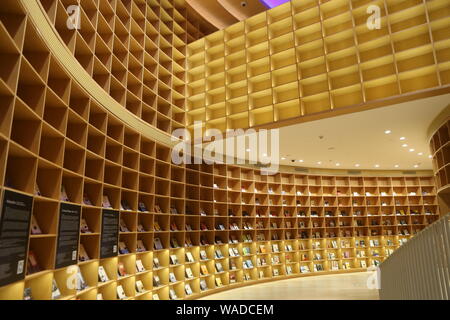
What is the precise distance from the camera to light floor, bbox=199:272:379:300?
688 centimetres

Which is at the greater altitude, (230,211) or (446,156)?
(446,156)

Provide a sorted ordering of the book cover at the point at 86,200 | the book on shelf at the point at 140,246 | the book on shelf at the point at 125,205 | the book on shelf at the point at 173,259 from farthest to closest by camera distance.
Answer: the book on shelf at the point at 173,259, the book on shelf at the point at 140,246, the book on shelf at the point at 125,205, the book cover at the point at 86,200

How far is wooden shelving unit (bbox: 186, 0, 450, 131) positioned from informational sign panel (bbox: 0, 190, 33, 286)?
4.63m

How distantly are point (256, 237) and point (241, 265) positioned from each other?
3.41ft

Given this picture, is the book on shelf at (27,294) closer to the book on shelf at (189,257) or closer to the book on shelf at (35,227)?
the book on shelf at (35,227)

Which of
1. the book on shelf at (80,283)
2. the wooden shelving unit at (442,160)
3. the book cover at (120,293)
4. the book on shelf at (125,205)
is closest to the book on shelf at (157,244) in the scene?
the book on shelf at (125,205)

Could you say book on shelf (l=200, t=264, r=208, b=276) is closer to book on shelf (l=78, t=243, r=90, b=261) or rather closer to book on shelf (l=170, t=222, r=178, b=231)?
book on shelf (l=170, t=222, r=178, b=231)

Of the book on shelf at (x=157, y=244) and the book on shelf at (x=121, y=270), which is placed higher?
the book on shelf at (x=157, y=244)

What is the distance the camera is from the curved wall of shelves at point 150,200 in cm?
323

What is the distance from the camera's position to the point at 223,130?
719cm

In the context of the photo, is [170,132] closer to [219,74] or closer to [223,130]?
[223,130]

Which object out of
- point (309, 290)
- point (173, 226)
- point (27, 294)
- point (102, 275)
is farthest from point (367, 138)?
point (27, 294)

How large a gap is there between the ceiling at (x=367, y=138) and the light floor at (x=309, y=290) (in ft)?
11.0

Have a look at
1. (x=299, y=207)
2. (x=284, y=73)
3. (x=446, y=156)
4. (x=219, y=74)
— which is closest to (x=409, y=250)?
(x=446, y=156)
